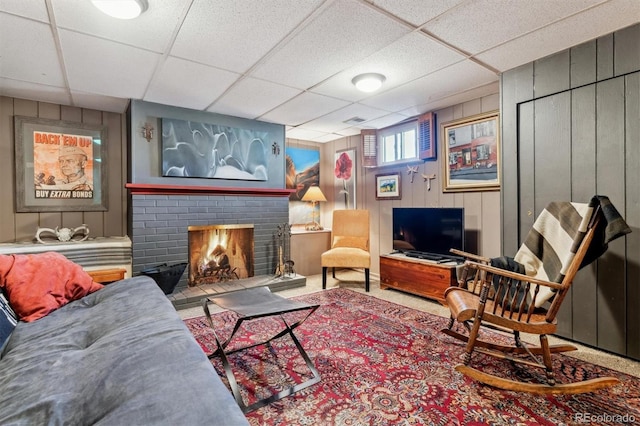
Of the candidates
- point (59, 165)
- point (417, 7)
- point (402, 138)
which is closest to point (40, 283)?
point (59, 165)

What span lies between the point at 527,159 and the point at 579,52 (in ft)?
2.71

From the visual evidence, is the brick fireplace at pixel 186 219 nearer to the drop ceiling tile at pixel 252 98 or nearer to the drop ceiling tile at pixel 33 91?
the drop ceiling tile at pixel 252 98

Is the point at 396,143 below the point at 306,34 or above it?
below

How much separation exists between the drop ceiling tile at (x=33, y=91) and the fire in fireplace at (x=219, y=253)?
1.86 meters

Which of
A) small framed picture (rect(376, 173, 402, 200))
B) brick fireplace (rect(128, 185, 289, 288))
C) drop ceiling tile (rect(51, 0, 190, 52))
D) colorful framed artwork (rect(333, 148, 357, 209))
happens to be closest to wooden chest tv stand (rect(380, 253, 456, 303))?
small framed picture (rect(376, 173, 402, 200))

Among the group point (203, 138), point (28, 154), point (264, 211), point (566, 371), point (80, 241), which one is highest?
point (203, 138)

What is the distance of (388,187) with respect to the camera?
15.0ft

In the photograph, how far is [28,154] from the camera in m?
3.37

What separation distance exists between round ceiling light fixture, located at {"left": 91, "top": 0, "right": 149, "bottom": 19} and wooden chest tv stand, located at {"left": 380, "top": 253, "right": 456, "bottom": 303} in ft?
10.9

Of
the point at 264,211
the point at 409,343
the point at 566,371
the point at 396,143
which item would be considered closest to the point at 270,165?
the point at 264,211

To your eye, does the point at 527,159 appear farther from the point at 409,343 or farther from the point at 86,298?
the point at 86,298

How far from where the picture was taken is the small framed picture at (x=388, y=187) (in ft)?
14.5

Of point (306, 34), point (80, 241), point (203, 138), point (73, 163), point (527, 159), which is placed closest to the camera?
point (306, 34)

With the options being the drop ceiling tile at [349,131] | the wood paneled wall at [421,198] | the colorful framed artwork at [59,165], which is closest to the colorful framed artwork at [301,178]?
the wood paneled wall at [421,198]
